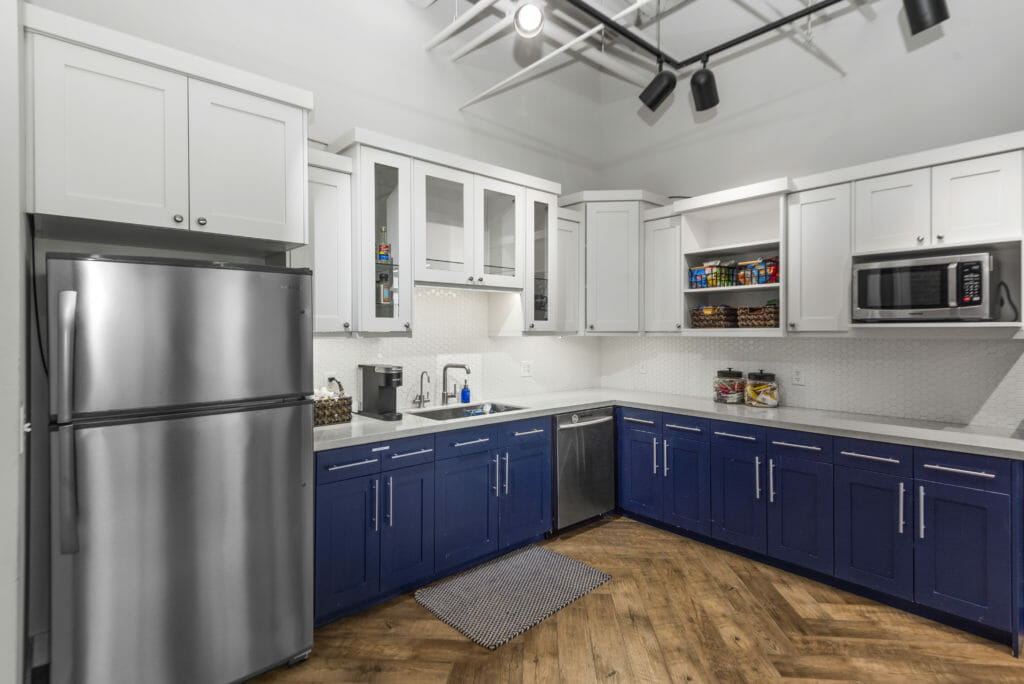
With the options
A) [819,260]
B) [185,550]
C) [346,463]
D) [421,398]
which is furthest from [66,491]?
[819,260]

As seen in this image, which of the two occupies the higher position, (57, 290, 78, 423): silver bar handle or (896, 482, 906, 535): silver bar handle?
(57, 290, 78, 423): silver bar handle

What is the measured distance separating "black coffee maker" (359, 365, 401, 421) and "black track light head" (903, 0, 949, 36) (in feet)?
11.4

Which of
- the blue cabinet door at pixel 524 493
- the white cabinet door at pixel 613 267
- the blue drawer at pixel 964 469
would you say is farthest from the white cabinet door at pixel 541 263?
the blue drawer at pixel 964 469

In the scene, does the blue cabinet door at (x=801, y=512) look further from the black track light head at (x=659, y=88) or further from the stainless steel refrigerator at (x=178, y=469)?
the black track light head at (x=659, y=88)

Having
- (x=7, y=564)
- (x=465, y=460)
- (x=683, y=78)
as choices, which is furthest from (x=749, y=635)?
(x=683, y=78)

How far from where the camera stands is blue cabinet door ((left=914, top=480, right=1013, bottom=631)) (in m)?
2.34

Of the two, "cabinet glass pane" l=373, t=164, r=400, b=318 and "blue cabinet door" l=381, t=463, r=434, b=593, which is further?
"cabinet glass pane" l=373, t=164, r=400, b=318

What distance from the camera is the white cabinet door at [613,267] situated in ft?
13.3

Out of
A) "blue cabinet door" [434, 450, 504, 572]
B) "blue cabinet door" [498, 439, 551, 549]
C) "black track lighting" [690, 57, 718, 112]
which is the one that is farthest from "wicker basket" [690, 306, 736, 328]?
"blue cabinet door" [434, 450, 504, 572]

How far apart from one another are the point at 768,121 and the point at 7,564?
4688 mm

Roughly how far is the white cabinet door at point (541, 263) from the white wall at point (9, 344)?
2696mm

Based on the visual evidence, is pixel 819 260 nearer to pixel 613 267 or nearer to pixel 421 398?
pixel 613 267

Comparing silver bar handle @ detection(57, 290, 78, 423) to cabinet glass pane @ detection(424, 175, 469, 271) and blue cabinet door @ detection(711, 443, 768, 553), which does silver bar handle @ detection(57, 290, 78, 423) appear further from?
blue cabinet door @ detection(711, 443, 768, 553)

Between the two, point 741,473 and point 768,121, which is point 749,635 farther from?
point 768,121
